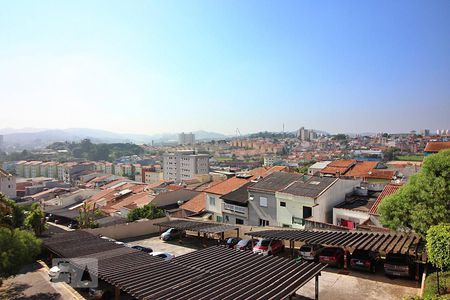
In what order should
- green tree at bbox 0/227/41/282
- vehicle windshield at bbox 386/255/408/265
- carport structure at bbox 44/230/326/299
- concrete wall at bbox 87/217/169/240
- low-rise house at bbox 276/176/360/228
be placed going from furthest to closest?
1. low-rise house at bbox 276/176/360/228
2. concrete wall at bbox 87/217/169/240
3. vehicle windshield at bbox 386/255/408/265
4. green tree at bbox 0/227/41/282
5. carport structure at bbox 44/230/326/299

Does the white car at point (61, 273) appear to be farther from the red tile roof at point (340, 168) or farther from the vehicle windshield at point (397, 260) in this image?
the red tile roof at point (340, 168)

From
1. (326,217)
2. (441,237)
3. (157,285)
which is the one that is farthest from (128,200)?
(441,237)

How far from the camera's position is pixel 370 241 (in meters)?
16.6

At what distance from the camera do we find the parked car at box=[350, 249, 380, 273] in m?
16.5

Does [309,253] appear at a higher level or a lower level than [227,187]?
lower

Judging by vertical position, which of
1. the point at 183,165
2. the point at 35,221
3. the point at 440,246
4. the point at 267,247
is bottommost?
the point at 183,165

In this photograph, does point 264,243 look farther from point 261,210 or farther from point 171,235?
point 261,210

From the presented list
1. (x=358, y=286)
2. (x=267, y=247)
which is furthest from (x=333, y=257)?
(x=267, y=247)

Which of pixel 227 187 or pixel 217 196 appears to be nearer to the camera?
pixel 217 196

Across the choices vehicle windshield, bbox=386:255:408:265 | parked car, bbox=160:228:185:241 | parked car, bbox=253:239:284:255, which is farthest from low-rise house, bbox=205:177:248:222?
vehicle windshield, bbox=386:255:408:265

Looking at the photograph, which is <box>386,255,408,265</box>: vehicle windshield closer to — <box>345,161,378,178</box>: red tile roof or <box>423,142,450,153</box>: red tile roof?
<box>423,142,450,153</box>: red tile roof

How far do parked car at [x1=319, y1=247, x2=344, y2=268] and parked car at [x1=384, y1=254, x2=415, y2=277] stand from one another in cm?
234

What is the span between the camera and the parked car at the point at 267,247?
765 inches

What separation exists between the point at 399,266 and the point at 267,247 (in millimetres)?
7046
